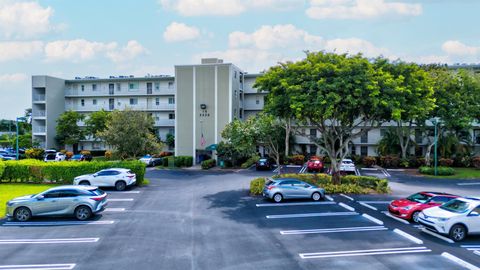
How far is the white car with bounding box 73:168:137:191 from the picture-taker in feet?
83.7

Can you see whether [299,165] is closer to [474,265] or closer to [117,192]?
[117,192]

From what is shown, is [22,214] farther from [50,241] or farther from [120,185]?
[120,185]

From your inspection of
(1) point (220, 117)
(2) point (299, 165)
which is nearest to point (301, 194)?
(2) point (299, 165)

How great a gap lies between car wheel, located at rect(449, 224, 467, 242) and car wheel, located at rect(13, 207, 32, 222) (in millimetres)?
17601

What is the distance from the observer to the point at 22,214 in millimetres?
16906

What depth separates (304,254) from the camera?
12.3m

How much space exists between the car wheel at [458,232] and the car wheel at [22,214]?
57.7 ft

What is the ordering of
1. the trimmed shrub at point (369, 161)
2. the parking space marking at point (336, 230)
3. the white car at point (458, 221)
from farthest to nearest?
the trimmed shrub at point (369, 161) < the parking space marking at point (336, 230) < the white car at point (458, 221)

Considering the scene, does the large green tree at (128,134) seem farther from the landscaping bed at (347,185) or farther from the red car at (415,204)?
the red car at (415,204)

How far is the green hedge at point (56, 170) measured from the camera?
91.2ft

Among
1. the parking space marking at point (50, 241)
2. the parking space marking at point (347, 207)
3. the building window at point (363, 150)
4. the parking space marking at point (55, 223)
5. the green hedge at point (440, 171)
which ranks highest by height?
the building window at point (363, 150)

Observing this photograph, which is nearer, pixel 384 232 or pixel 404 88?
pixel 384 232

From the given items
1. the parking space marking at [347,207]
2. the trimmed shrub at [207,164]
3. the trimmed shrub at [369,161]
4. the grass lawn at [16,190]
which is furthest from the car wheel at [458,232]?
the trimmed shrub at [207,164]

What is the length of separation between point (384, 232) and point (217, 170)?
83.9 feet
